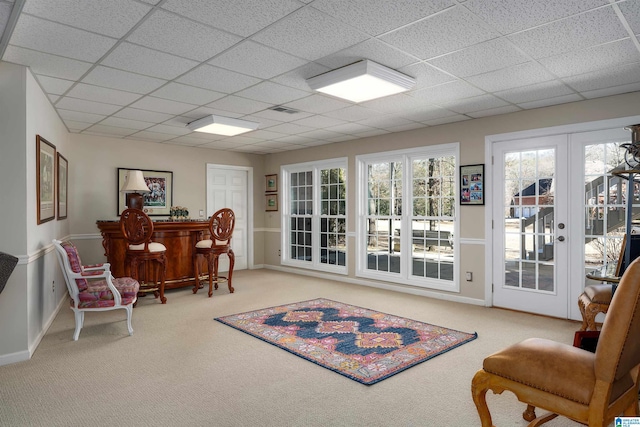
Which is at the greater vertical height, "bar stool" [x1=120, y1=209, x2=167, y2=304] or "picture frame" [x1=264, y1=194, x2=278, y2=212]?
"picture frame" [x1=264, y1=194, x2=278, y2=212]

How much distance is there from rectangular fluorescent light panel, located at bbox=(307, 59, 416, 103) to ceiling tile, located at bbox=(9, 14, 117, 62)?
163 cm

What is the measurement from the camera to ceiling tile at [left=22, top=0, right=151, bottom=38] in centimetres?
226

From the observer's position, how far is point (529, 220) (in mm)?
4754

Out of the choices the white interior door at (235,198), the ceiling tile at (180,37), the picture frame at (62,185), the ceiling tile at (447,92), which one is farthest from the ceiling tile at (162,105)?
Result: the white interior door at (235,198)

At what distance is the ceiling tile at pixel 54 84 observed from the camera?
3.58 meters

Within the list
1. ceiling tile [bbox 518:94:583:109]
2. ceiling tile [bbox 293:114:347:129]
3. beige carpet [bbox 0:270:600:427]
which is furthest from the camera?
ceiling tile [bbox 293:114:347:129]

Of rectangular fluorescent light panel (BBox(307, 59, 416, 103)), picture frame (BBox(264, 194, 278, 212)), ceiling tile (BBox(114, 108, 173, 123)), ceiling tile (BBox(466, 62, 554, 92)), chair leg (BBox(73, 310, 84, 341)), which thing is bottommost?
chair leg (BBox(73, 310, 84, 341))

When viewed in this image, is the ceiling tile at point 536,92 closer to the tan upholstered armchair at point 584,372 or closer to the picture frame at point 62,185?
the tan upholstered armchair at point 584,372

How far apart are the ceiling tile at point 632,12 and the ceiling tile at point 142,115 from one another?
176 inches

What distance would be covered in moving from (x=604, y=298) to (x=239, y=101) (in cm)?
388

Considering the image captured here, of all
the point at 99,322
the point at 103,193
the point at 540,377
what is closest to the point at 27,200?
the point at 99,322

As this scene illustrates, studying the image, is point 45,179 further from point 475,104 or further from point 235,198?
point 475,104

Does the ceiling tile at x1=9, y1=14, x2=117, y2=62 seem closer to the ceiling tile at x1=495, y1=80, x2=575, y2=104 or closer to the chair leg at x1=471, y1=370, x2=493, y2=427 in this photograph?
the chair leg at x1=471, y1=370, x2=493, y2=427

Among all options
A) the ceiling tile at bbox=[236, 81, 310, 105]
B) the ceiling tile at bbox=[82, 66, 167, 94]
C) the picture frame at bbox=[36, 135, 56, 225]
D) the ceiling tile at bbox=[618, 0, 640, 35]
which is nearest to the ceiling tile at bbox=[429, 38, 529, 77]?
the ceiling tile at bbox=[618, 0, 640, 35]
